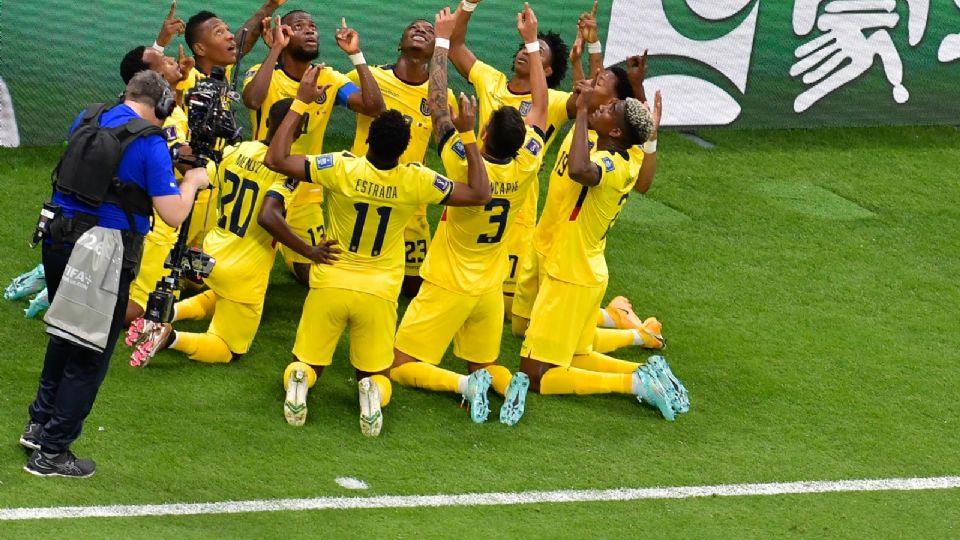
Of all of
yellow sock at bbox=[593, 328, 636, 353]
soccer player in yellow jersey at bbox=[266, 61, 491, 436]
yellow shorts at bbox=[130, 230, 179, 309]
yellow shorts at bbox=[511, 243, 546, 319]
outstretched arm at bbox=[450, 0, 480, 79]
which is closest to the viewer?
soccer player in yellow jersey at bbox=[266, 61, 491, 436]

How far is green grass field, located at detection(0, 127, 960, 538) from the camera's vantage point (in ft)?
23.1

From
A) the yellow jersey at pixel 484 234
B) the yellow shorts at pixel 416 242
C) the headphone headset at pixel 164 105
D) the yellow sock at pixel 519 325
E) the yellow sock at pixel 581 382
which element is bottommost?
the yellow sock at pixel 519 325

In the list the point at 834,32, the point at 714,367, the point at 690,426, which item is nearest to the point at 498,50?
the point at 834,32

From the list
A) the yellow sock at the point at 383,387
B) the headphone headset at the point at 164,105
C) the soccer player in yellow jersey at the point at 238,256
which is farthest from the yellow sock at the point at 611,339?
the headphone headset at the point at 164,105

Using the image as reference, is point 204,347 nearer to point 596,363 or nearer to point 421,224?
point 421,224

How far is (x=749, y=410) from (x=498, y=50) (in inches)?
216

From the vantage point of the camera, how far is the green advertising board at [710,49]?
11.9m

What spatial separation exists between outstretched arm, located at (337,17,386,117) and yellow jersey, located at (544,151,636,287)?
1508 millimetres

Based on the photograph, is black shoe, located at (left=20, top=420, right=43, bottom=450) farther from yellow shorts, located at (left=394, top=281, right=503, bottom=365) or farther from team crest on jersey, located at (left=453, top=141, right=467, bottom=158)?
team crest on jersey, located at (left=453, top=141, right=467, bottom=158)

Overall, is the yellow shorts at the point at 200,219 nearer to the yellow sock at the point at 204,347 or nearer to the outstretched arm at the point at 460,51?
the yellow sock at the point at 204,347

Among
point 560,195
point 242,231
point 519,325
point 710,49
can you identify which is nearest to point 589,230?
point 560,195

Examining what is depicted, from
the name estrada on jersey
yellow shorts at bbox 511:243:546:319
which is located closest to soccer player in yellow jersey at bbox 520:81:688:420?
yellow shorts at bbox 511:243:546:319

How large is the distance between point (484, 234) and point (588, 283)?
772mm

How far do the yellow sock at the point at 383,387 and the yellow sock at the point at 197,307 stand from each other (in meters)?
1.58
